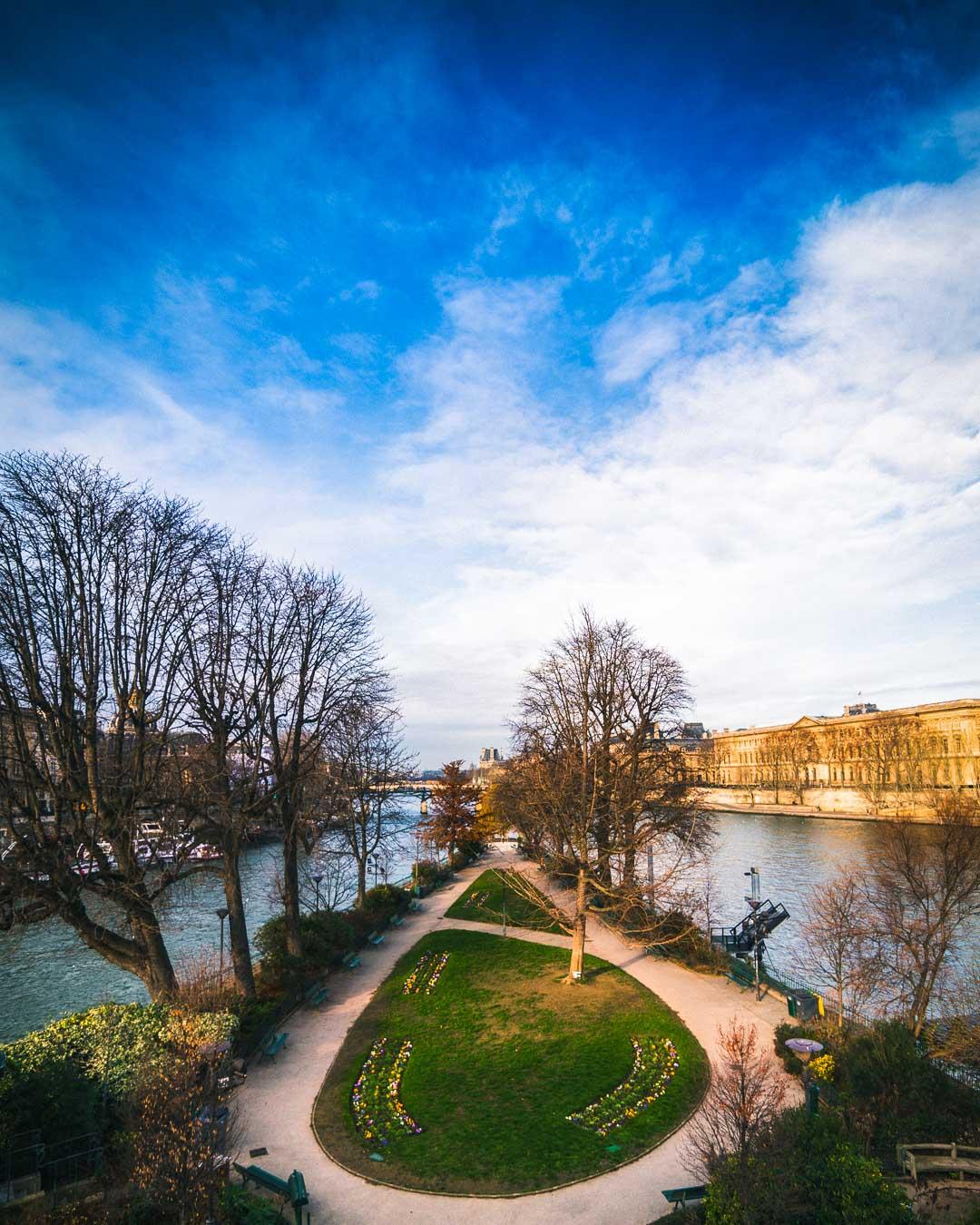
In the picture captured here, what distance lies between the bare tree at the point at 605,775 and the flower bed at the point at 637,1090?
4.66 m

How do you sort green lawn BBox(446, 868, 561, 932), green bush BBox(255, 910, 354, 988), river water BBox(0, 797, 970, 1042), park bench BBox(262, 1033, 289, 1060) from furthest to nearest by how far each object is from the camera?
green lawn BBox(446, 868, 561, 932)
river water BBox(0, 797, 970, 1042)
green bush BBox(255, 910, 354, 988)
park bench BBox(262, 1033, 289, 1060)

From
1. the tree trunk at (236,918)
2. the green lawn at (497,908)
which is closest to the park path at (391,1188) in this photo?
the tree trunk at (236,918)

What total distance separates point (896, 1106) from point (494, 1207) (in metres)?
7.84

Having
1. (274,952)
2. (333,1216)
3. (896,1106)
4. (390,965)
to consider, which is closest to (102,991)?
(274,952)

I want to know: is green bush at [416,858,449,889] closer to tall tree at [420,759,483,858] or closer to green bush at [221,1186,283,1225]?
tall tree at [420,759,483,858]

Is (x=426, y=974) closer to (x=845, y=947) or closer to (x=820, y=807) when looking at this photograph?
(x=845, y=947)

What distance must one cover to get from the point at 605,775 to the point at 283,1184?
61.7 feet

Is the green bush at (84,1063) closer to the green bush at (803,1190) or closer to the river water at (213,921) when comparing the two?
the river water at (213,921)

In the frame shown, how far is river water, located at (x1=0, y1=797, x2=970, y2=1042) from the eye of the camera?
1090 inches

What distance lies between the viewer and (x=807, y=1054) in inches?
643

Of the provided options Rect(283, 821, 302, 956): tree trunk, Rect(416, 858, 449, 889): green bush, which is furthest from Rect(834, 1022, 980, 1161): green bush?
Rect(416, 858, 449, 889): green bush

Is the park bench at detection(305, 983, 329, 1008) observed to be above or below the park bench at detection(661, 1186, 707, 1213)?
below

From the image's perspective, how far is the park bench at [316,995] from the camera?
22.0m

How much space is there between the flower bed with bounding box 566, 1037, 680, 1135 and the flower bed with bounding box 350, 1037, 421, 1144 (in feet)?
12.5
